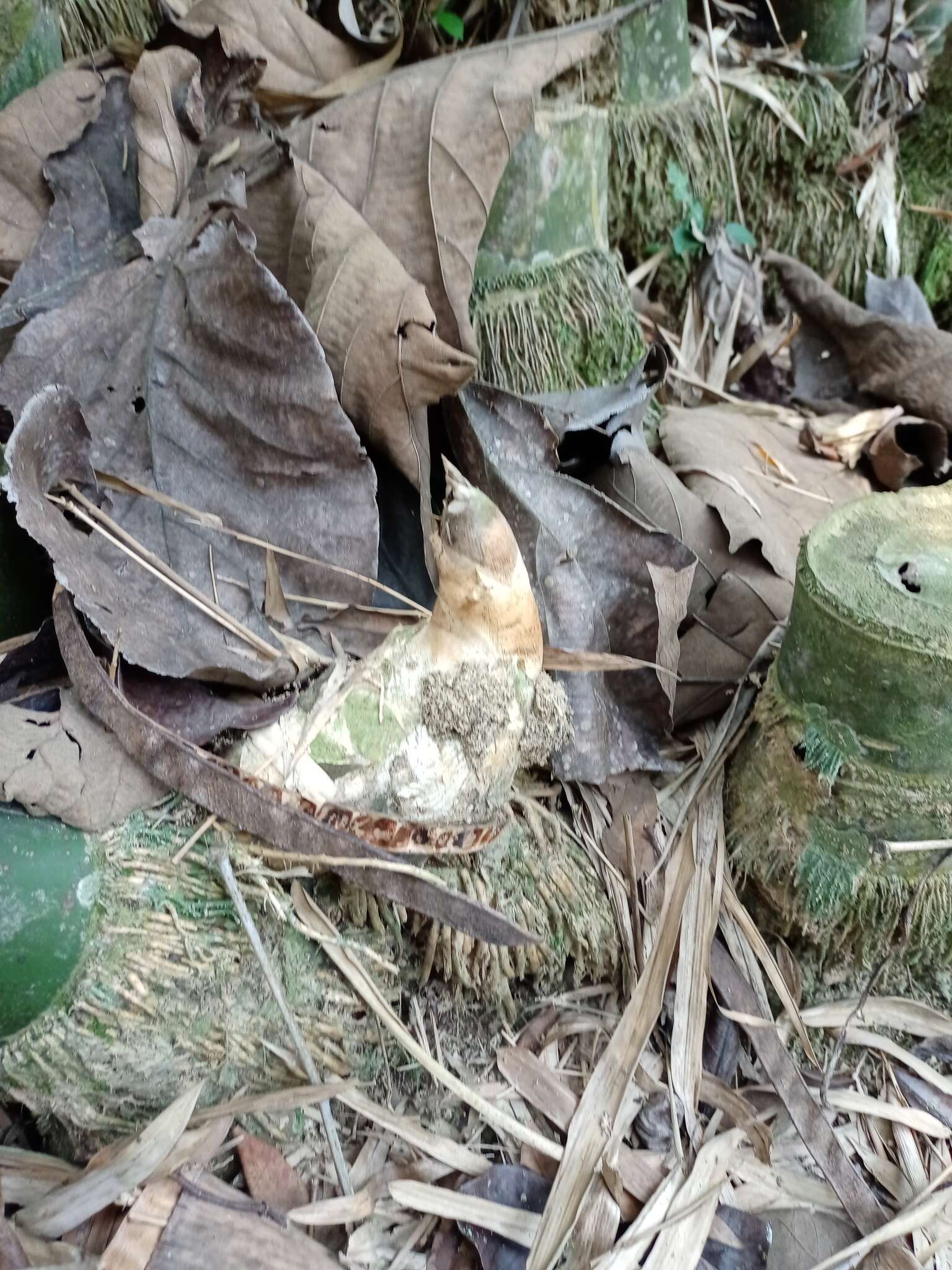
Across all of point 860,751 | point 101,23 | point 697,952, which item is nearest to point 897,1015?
point 697,952

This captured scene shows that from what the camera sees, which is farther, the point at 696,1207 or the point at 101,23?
the point at 101,23

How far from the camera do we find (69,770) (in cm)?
73

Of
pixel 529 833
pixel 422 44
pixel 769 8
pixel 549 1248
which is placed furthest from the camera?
pixel 769 8

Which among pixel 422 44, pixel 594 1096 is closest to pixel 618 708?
pixel 594 1096

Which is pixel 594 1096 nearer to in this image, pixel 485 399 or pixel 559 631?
pixel 559 631

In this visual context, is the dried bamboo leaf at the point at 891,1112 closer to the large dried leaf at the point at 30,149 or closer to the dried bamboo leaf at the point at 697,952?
the dried bamboo leaf at the point at 697,952

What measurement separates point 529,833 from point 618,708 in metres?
0.18

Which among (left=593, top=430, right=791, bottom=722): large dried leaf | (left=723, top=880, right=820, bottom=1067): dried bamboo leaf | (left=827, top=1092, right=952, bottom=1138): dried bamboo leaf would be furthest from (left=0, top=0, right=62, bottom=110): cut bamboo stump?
(left=827, top=1092, right=952, bottom=1138): dried bamboo leaf

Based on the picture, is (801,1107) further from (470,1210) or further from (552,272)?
(552,272)

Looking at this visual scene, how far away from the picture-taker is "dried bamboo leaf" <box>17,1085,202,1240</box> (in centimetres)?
74

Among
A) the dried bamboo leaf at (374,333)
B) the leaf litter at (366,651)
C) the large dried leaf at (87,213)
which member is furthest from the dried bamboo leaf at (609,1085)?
the large dried leaf at (87,213)

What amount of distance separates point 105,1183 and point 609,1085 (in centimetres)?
45

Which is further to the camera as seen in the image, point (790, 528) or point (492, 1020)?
point (790, 528)

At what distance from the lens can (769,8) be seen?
67.1 inches
